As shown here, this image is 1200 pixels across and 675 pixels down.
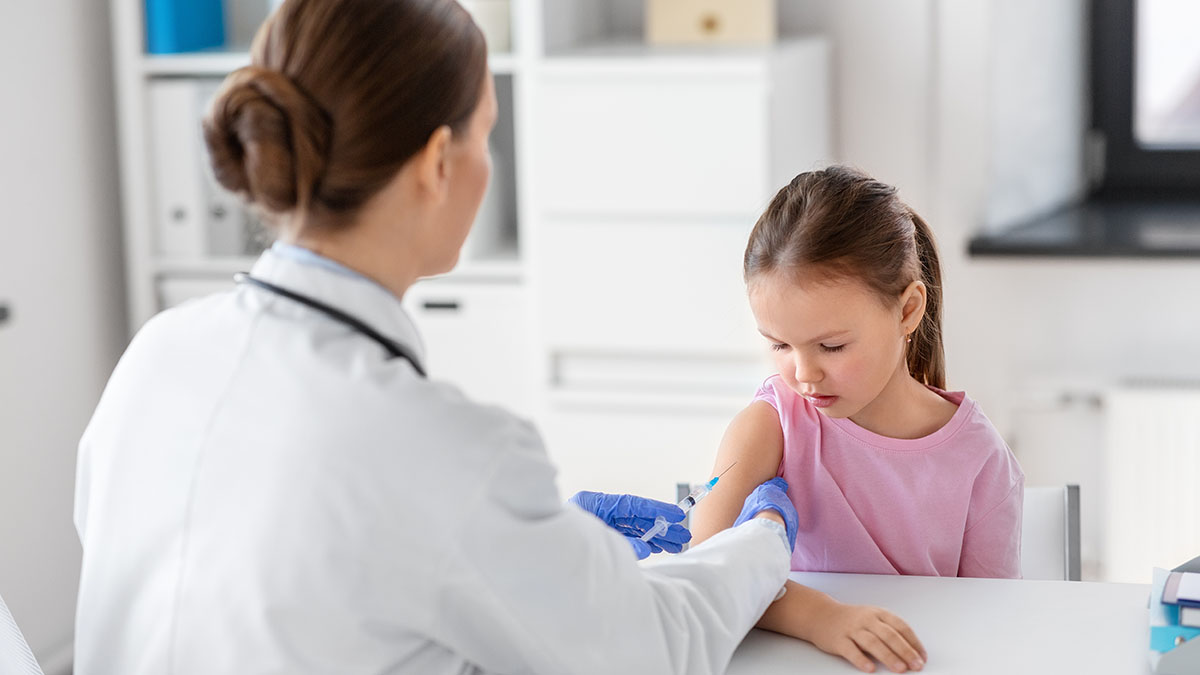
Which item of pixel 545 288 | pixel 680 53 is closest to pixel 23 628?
pixel 545 288

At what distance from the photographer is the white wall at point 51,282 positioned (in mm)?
2576

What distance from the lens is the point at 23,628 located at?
2.66m

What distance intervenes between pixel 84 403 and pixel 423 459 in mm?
2082

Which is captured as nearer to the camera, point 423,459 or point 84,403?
point 423,459

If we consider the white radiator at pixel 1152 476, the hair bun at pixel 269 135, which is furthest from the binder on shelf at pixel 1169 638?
the white radiator at pixel 1152 476

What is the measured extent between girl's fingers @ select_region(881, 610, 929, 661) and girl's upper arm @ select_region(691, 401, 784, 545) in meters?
0.25

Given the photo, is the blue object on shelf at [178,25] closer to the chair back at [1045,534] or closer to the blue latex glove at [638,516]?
the blue latex glove at [638,516]

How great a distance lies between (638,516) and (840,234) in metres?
0.33

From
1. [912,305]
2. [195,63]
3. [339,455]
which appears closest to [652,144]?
[195,63]

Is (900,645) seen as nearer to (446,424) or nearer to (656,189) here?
(446,424)

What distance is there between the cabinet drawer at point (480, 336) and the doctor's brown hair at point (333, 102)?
160 cm

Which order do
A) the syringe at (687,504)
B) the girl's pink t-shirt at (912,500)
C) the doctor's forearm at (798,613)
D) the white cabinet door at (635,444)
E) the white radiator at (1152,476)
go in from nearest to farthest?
the doctor's forearm at (798,613) → the syringe at (687,504) → the girl's pink t-shirt at (912,500) → the white cabinet door at (635,444) → the white radiator at (1152,476)

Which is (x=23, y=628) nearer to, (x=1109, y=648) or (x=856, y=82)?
(x=856, y=82)

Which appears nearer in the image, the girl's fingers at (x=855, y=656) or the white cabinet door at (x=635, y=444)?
the girl's fingers at (x=855, y=656)
